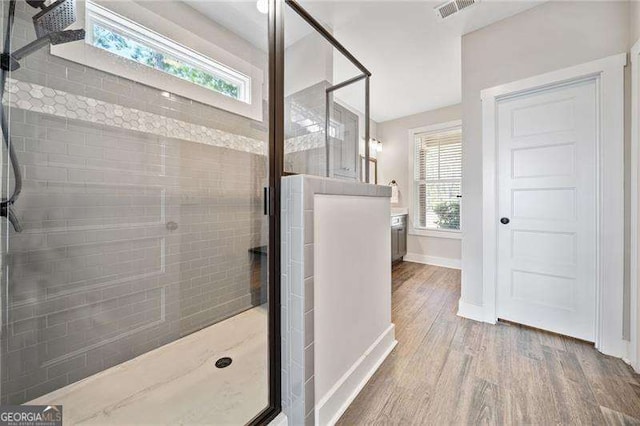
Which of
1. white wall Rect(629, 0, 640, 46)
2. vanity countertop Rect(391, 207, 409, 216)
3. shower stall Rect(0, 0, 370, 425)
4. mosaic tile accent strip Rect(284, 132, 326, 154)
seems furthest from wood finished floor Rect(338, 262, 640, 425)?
vanity countertop Rect(391, 207, 409, 216)

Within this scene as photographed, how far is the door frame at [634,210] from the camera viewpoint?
151 centimetres

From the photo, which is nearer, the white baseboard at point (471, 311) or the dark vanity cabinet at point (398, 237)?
the white baseboard at point (471, 311)

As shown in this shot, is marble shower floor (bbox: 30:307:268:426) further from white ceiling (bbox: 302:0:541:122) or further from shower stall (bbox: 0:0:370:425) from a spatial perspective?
white ceiling (bbox: 302:0:541:122)

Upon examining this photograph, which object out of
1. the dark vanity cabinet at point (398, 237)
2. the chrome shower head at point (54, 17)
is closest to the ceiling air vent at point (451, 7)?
the chrome shower head at point (54, 17)

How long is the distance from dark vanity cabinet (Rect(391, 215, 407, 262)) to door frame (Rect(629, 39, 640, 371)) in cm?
240

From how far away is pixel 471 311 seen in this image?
2.23 meters

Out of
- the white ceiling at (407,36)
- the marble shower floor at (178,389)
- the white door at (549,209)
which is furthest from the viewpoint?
the white ceiling at (407,36)

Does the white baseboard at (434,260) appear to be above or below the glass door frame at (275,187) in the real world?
below

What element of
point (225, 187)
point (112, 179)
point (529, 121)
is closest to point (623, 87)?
point (529, 121)

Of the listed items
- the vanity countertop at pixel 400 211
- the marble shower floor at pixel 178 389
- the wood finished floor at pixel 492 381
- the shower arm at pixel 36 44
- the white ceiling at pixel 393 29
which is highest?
the white ceiling at pixel 393 29

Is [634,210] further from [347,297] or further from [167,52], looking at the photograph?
[167,52]

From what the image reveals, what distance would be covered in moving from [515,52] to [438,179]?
223 centimetres

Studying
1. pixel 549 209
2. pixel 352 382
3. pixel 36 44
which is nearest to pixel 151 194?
pixel 36 44

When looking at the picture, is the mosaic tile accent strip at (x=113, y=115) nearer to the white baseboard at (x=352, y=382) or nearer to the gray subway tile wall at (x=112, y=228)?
the gray subway tile wall at (x=112, y=228)
